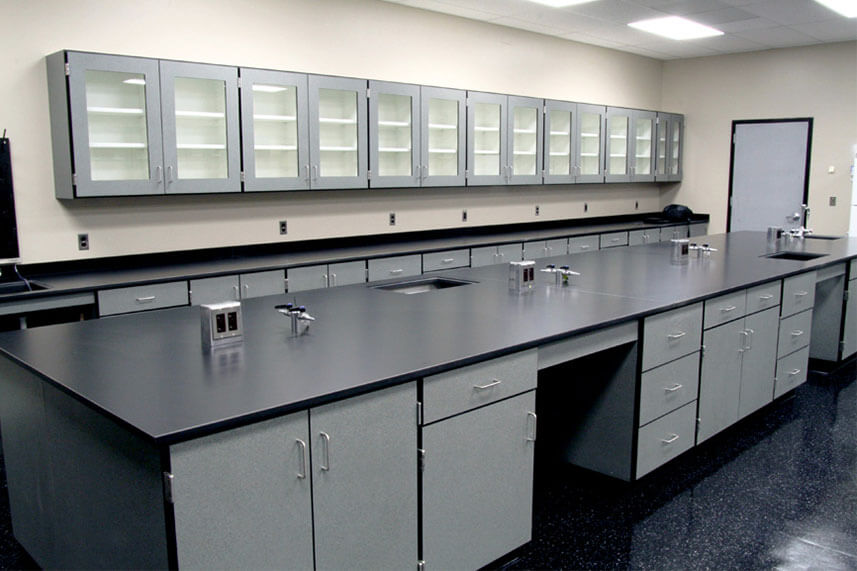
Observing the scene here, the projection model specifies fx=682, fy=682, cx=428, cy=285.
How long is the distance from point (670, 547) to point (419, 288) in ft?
5.62

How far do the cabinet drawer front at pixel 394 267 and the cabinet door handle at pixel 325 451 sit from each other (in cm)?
295

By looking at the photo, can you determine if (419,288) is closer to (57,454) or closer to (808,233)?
(57,454)

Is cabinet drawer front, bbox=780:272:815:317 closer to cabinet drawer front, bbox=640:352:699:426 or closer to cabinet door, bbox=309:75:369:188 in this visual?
cabinet drawer front, bbox=640:352:699:426

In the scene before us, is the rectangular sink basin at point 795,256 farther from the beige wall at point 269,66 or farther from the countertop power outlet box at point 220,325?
the countertop power outlet box at point 220,325

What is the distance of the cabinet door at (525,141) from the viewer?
6.05 metres

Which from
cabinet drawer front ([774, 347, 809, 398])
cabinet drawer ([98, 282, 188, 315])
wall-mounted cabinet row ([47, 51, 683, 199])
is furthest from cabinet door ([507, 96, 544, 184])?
cabinet drawer ([98, 282, 188, 315])

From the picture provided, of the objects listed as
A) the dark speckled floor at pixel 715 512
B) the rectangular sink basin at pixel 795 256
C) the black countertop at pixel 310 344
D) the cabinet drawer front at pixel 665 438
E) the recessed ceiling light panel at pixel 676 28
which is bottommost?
the dark speckled floor at pixel 715 512

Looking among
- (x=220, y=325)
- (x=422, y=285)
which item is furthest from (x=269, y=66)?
(x=220, y=325)

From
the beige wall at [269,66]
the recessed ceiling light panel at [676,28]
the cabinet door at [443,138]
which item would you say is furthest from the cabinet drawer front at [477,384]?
the recessed ceiling light panel at [676,28]

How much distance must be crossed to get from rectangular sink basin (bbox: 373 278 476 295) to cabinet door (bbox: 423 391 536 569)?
4.16 feet

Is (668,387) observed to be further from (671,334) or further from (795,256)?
(795,256)

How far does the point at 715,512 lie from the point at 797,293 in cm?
184

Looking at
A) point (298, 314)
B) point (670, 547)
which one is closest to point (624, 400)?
point (670, 547)

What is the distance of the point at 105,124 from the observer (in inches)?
150
